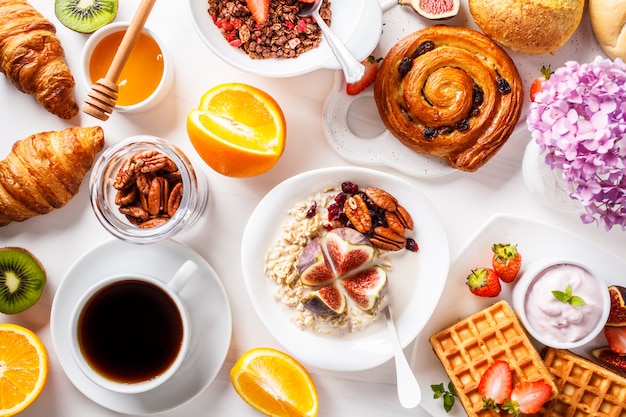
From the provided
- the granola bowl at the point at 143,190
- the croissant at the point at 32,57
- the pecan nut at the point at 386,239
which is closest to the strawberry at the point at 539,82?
the pecan nut at the point at 386,239

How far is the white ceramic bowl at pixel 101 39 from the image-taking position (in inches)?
91.5

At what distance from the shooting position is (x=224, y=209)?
2.50 m

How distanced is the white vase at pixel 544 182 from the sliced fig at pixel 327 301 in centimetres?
77

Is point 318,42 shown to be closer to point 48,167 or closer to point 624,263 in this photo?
point 48,167

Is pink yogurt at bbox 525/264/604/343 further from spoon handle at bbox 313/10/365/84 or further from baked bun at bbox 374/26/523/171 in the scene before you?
spoon handle at bbox 313/10/365/84

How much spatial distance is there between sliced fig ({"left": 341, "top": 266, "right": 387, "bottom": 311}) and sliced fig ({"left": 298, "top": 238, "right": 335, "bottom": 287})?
0.07m

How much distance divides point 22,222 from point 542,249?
1884mm

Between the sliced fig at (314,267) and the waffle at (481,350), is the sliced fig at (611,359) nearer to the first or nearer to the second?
the waffle at (481,350)

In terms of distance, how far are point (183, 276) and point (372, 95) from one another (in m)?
0.93

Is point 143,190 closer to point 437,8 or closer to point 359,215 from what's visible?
point 359,215

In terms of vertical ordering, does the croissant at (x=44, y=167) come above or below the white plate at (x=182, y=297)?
above

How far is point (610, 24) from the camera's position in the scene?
7.60 feet

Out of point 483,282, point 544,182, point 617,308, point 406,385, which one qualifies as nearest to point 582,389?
point 617,308

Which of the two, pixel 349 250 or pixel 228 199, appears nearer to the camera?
pixel 349 250
